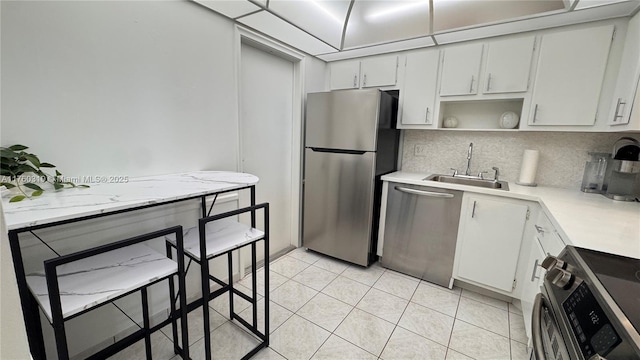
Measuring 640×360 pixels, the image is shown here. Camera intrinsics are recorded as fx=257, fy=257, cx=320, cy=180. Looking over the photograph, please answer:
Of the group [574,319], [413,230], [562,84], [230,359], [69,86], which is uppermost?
[562,84]

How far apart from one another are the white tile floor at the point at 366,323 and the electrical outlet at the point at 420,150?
128 centimetres

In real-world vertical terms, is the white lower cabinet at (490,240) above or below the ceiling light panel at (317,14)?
below

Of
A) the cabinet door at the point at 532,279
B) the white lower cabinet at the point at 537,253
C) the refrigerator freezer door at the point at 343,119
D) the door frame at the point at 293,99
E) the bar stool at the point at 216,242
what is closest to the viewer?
the bar stool at the point at 216,242

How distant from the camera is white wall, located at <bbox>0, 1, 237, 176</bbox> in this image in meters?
1.13

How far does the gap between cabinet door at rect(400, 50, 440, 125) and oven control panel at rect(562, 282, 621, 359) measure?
1921mm

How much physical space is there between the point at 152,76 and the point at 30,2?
514 millimetres

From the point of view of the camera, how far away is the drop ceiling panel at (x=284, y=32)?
74.4 inches

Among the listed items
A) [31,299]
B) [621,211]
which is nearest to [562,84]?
[621,211]

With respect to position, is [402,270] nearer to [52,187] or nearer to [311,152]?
[311,152]

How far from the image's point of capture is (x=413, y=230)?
2.34 m

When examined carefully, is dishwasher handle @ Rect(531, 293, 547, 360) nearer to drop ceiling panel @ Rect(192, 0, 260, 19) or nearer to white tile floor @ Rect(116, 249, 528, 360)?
white tile floor @ Rect(116, 249, 528, 360)

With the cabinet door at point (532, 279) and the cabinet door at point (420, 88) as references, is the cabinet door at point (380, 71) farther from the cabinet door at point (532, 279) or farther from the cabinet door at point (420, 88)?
the cabinet door at point (532, 279)

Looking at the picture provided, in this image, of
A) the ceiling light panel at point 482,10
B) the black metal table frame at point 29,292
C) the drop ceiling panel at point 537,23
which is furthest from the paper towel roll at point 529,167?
the black metal table frame at point 29,292

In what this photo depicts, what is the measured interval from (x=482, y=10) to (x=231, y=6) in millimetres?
1720
